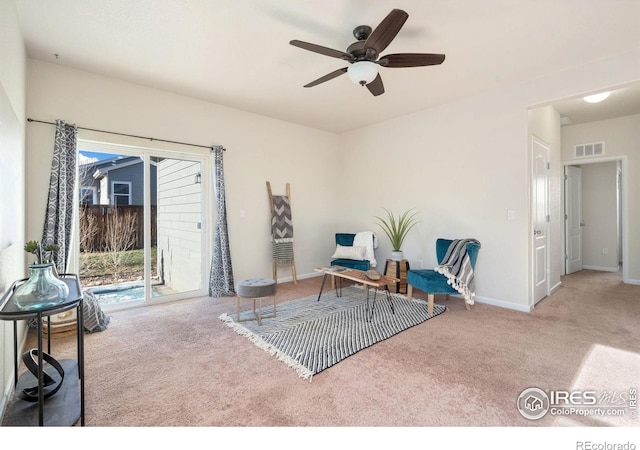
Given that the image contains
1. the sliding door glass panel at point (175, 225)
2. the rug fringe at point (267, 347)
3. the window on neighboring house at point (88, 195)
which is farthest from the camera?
the sliding door glass panel at point (175, 225)

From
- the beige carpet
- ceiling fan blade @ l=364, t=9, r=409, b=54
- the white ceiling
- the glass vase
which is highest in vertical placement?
the white ceiling

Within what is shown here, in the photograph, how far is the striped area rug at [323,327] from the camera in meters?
2.41

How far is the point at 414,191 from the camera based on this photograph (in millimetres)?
4613

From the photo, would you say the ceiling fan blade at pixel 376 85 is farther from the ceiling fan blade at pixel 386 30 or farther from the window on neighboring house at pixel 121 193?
the window on neighboring house at pixel 121 193

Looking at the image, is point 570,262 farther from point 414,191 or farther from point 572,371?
point 572,371

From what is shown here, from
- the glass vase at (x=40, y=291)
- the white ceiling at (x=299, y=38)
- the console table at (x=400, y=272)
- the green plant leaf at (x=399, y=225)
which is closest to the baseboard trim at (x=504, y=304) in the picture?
the console table at (x=400, y=272)

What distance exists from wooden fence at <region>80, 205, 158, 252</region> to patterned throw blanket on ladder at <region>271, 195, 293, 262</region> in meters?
1.73

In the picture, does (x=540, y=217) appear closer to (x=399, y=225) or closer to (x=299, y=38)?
(x=399, y=225)

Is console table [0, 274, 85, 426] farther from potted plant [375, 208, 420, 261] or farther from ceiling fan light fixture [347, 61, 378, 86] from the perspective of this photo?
potted plant [375, 208, 420, 261]

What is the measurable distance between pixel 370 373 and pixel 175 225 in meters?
3.23

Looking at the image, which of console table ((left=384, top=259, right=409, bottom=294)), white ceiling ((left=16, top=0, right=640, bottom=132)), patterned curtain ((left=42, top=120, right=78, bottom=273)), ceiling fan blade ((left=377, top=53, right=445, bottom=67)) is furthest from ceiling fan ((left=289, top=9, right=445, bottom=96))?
patterned curtain ((left=42, top=120, right=78, bottom=273))

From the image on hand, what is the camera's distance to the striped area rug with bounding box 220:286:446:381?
2.41 m

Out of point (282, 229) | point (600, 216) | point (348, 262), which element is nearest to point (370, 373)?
point (348, 262)

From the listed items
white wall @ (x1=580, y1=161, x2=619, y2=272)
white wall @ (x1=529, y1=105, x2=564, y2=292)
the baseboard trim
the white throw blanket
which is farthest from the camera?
white wall @ (x1=580, y1=161, x2=619, y2=272)
